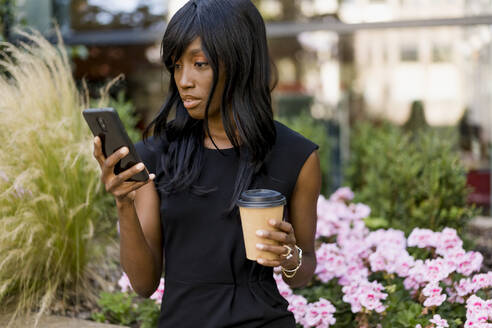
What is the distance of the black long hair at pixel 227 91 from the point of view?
1.49 m

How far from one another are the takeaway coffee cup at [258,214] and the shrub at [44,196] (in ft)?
5.02

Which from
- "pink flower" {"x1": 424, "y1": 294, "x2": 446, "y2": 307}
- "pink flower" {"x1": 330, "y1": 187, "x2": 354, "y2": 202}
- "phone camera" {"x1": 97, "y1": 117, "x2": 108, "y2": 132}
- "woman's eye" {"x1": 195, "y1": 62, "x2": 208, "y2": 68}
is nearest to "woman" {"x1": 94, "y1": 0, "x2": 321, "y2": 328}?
"woman's eye" {"x1": 195, "y1": 62, "x2": 208, "y2": 68}

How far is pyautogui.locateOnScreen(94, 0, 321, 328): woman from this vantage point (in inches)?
59.4

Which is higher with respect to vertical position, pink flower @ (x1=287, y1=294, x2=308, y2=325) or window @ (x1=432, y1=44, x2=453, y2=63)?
window @ (x1=432, y1=44, x2=453, y2=63)

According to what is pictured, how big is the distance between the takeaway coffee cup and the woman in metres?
0.12

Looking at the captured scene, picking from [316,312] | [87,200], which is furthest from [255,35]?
[87,200]

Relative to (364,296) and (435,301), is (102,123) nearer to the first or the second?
(364,296)

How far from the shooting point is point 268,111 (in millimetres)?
1642

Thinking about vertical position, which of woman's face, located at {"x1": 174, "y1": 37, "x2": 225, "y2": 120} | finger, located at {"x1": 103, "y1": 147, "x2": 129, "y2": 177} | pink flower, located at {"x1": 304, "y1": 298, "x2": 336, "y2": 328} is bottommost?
pink flower, located at {"x1": 304, "y1": 298, "x2": 336, "y2": 328}

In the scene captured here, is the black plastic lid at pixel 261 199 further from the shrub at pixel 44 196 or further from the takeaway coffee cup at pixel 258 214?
the shrub at pixel 44 196

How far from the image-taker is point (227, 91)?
5.08ft

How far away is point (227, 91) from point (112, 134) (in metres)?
0.39

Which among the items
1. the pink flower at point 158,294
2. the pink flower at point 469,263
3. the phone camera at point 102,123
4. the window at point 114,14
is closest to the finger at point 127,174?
the phone camera at point 102,123

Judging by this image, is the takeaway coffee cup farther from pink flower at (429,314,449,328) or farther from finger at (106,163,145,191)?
pink flower at (429,314,449,328)
